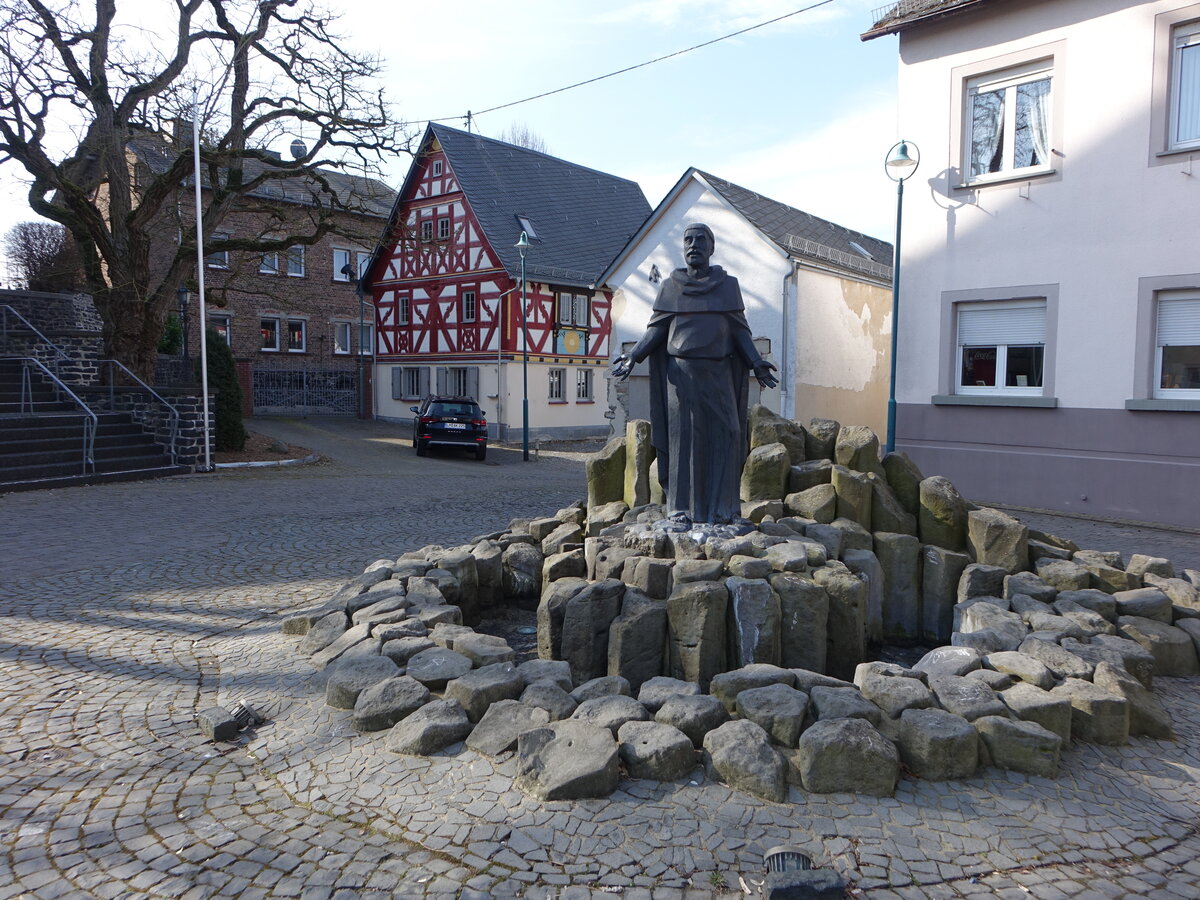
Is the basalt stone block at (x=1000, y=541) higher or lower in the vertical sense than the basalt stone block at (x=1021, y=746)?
higher

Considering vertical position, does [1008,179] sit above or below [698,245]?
above

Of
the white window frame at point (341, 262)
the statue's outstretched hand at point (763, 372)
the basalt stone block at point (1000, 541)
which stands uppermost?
the white window frame at point (341, 262)

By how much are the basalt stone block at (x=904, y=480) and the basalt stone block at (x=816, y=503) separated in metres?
0.82

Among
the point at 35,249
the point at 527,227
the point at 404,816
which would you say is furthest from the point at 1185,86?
the point at 35,249

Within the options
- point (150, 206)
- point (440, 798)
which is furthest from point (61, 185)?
point (440, 798)

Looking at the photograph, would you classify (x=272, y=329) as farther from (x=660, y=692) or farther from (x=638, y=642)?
(x=660, y=692)

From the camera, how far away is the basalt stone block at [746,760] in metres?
3.36

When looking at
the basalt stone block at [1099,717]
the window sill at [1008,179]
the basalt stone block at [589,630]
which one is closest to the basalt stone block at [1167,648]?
the basalt stone block at [1099,717]

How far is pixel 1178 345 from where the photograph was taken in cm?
1060

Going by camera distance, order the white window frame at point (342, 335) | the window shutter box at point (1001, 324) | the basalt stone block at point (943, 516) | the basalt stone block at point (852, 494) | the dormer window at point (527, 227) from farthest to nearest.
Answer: the white window frame at point (342, 335)
the dormer window at point (527, 227)
the window shutter box at point (1001, 324)
the basalt stone block at point (943, 516)
the basalt stone block at point (852, 494)

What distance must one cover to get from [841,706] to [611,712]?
1.04 m

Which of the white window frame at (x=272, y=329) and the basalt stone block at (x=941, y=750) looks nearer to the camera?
the basalt stone block at (x=941, y=750)

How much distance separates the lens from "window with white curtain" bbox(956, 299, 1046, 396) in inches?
469

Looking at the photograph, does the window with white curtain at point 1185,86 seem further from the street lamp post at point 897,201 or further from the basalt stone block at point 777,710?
the basalt stone block at point 777,710
